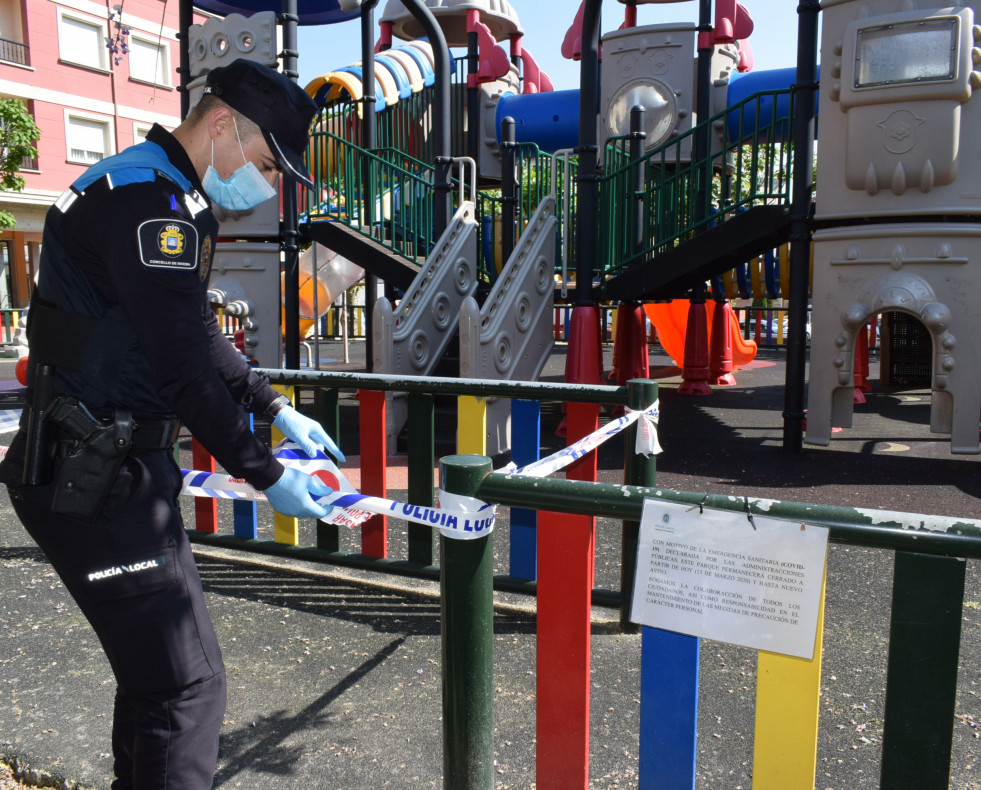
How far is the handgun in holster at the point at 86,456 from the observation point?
72.7 inches

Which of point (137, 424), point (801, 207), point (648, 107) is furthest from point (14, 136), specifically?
point (137, 424)

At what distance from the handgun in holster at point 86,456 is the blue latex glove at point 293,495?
1.16 feet

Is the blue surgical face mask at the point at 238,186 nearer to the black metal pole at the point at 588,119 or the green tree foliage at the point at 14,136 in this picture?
the black metal pole at the point at 588,119

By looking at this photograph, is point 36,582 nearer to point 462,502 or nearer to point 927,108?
point 462,502

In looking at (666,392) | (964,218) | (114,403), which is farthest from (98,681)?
(666,392)

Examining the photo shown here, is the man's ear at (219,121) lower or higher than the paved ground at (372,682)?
higher

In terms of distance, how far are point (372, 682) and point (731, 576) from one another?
2.09 m

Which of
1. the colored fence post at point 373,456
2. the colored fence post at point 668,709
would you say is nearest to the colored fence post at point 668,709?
the colored fence post at point 668,709

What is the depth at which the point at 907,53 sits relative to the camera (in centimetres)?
694

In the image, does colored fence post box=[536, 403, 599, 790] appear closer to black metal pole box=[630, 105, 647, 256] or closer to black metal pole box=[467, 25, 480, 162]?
black metal pole box=[630, 105, 647, 256]

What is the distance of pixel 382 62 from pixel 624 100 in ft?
17.1

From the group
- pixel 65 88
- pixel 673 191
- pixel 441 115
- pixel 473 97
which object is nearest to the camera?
pixel 673 191

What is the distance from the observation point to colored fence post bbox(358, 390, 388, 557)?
14.1 ft

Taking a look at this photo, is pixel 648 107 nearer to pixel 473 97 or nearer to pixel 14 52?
pixel 473 97
